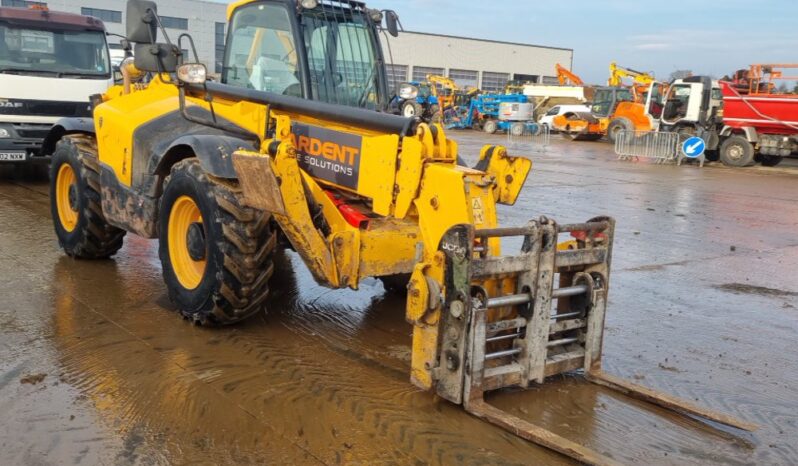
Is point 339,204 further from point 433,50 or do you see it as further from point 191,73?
point 433,50

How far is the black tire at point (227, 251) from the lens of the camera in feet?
15.7

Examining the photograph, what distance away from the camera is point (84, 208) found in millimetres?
6637

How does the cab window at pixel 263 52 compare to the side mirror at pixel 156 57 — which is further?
the side mirror at pixel 156 57

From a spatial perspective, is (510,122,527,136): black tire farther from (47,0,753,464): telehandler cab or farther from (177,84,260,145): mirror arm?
(177,84,260,145): mirror arm

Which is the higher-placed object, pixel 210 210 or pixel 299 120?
pixel 299 120

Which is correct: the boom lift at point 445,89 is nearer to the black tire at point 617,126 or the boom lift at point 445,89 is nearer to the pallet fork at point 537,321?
the black tire at point 617,126

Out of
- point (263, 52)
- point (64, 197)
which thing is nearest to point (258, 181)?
Result: point (263, 52)

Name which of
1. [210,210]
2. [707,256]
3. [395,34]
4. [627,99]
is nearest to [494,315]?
[210,210]

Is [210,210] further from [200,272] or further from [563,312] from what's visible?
[563,312]

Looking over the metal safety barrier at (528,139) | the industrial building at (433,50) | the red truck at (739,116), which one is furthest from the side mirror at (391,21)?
the industrial building at (433,50)

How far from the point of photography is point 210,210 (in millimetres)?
4859

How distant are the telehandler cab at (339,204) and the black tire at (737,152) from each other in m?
19.1

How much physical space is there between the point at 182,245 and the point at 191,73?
124 centimetres

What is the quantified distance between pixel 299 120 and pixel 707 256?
18.9 ft
